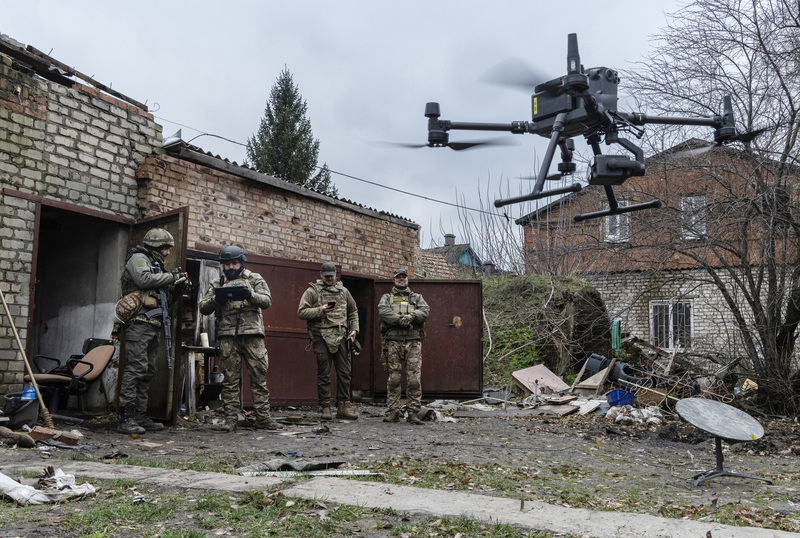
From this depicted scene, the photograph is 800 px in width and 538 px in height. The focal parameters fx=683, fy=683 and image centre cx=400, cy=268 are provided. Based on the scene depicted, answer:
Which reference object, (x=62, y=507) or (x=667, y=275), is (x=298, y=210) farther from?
(x=62, y=507)

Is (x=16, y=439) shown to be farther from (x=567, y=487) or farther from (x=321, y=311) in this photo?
(x=567, y=487)

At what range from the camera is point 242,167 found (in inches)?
369

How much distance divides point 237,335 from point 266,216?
2.98 metres

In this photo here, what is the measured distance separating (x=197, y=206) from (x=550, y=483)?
19.4 ft

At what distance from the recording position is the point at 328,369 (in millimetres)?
8656

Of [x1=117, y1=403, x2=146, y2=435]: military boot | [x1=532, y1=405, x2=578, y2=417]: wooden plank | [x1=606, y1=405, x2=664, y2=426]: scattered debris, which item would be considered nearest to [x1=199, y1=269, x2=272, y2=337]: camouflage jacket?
[x1=117, y1=403, x2=146, y2=435]: military boot

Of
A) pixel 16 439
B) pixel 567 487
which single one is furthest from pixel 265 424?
pixel 567 487

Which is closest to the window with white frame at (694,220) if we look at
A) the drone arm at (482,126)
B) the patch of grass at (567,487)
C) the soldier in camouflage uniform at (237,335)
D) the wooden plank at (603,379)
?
the wooden plank at (603,379)

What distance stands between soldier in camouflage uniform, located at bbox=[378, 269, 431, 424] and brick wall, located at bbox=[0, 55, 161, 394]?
3384mm

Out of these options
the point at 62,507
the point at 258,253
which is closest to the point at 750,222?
the point at 258,253

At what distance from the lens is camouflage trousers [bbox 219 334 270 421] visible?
7320mm

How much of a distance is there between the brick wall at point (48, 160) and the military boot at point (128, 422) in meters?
1.16

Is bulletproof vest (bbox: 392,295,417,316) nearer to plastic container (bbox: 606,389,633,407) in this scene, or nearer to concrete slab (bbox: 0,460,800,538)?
plastic container (bbox: 606,389,633,407)

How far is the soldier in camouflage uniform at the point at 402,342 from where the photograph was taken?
8.63 metres
